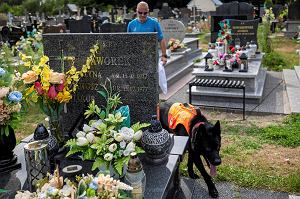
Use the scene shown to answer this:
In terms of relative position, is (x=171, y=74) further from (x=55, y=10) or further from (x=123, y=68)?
(x=55, y=10)

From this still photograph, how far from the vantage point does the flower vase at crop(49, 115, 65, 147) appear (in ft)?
11.0

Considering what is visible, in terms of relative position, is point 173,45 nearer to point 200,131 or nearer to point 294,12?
point 200,131

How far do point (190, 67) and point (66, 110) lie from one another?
24.1ft

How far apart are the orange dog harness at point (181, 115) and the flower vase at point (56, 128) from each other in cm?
124

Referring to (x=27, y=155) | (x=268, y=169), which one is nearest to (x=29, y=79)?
(x=27, y=155)

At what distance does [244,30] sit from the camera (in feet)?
29.7

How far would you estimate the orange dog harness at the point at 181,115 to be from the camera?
376 centimetres

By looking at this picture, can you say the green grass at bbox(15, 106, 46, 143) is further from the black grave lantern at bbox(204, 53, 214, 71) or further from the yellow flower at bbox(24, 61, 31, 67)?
the black grave lantern at bbox(204, 53, 214, 71)

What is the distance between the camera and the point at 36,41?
41.4 ft

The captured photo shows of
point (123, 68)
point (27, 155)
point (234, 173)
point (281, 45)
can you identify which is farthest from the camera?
point (281, 45)

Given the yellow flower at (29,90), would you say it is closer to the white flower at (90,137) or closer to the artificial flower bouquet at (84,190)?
the white flower at (90,137)

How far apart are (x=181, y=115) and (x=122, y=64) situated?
2.85 ft

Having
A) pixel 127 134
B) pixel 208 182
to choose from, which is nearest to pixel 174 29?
pixel 208 182

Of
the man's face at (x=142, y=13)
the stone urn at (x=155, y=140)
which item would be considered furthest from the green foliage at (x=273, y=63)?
the stone urn at (x=155, y=140)
